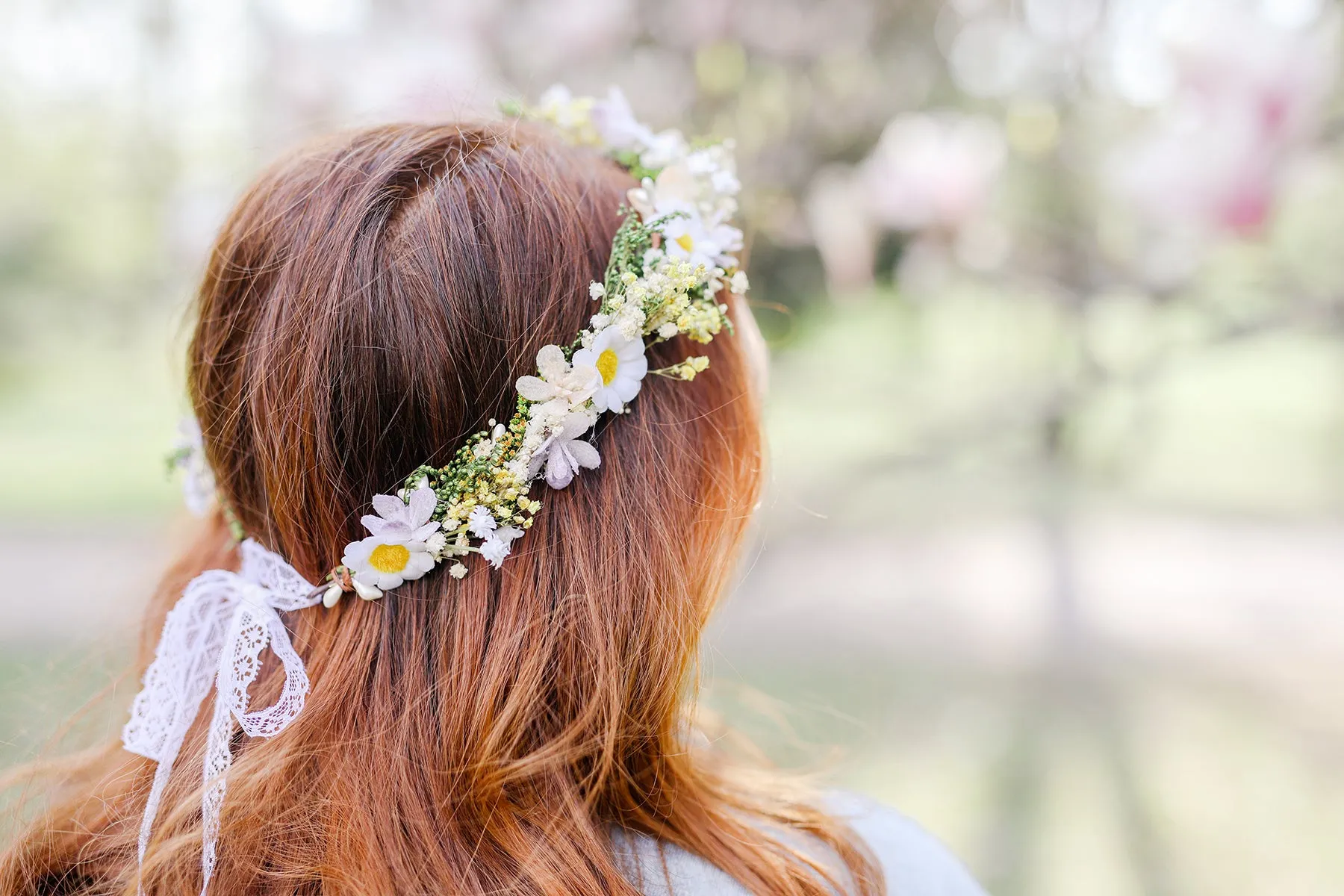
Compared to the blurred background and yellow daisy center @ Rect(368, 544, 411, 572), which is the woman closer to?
yellow daisy center @ Rect(368, 544, 411, 572)

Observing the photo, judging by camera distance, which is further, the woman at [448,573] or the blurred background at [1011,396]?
the blurred background at [1011,396]

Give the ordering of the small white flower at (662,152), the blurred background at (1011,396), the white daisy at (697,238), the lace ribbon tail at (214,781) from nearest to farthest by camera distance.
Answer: the lace ribbon tail at (214,781) < the white daisy at (697,238) < the small white flower at (662,152) < the blurred background at (1011,396)

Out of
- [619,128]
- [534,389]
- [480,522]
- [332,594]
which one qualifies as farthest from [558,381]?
[619,128]

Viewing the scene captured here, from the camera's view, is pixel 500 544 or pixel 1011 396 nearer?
pixel 500 544

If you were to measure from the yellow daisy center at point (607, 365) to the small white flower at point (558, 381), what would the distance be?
0.04 ft

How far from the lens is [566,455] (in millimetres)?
736

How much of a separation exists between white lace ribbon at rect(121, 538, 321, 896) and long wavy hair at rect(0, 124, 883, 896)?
0.06 feet

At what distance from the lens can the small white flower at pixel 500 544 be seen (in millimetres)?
709

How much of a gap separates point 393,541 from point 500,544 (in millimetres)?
86

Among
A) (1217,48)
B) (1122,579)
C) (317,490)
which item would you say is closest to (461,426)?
(317,490)

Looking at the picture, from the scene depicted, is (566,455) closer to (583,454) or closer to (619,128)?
(583,454)

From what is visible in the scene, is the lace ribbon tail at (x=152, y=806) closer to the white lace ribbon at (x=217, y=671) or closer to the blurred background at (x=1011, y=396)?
the white lace ribbon at (x=217, y=671)

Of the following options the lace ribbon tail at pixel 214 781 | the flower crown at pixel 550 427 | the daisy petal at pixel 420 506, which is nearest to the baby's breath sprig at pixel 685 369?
the flower crown at pixel 550 427

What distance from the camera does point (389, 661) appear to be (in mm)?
720
